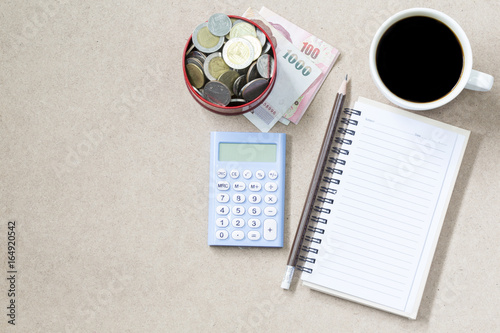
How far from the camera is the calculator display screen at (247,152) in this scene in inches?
26.8

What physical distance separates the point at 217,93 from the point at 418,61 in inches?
11.0

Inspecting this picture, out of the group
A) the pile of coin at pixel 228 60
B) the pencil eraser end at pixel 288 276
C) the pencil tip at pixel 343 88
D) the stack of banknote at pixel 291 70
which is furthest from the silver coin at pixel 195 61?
the pencil eraser end at pixel 288 276

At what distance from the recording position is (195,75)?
62 centimetres

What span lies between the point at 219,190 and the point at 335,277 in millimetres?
222

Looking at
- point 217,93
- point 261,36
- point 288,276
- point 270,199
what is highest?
point 261,36

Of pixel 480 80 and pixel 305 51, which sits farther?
pixel 305 51

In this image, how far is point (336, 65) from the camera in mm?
681

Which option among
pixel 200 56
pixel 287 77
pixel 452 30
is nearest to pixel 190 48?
Answer: pixel 200 56

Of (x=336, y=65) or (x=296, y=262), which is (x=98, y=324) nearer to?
(x=296, y=262)

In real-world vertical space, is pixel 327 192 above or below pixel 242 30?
below

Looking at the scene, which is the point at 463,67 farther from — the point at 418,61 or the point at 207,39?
the point at 207,39

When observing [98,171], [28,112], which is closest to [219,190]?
[98,171]

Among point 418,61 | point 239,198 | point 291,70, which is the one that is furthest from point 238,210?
point 418,61

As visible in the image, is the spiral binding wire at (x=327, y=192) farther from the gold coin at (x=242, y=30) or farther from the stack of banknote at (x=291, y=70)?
the gold coin at (x=242, y=30)
